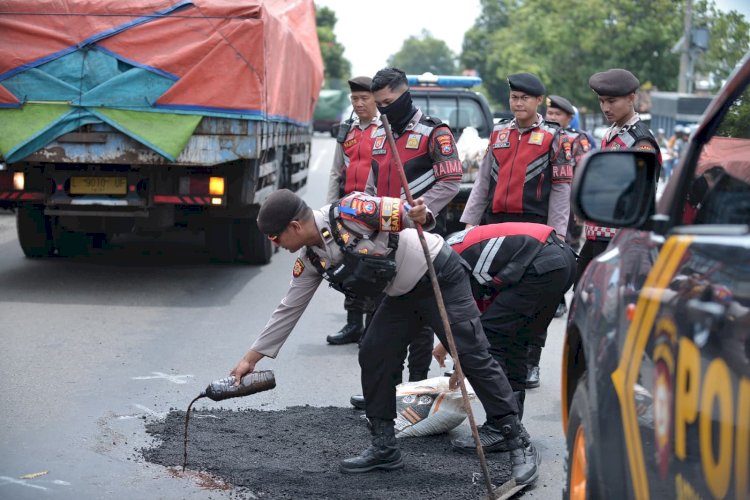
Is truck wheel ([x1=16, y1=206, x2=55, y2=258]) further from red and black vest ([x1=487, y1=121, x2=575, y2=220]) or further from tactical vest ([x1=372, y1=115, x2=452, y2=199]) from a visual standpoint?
red and black vest ([x1=487, y1=121, x2=575, y2=220])

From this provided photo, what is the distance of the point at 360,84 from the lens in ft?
27.4

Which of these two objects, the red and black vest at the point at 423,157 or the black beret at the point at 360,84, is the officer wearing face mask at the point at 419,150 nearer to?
the red and black vest at the point at 423,157

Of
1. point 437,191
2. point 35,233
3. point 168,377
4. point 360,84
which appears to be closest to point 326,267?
point 437,191

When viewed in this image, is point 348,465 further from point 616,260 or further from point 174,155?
point 174,155

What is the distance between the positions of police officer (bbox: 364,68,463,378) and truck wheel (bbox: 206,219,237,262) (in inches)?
212

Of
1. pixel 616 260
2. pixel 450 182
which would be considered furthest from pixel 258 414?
pixel 616 260

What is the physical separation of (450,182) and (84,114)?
14.2 ft

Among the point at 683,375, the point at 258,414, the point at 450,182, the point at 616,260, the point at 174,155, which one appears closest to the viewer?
the point at 683,375

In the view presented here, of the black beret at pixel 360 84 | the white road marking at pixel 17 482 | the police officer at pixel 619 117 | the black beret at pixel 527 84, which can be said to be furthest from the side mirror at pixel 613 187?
the black beret at pixel 360 84

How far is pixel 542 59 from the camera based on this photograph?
51469 mm

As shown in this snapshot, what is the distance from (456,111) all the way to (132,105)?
4.92 m

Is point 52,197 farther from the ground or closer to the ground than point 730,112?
closer to the ground

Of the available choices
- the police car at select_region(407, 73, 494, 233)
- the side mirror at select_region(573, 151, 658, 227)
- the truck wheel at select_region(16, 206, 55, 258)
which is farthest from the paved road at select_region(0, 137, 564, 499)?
the police car at select_region(407, 73, 494, 233)

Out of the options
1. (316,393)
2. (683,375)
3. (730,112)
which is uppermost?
(730,112)
